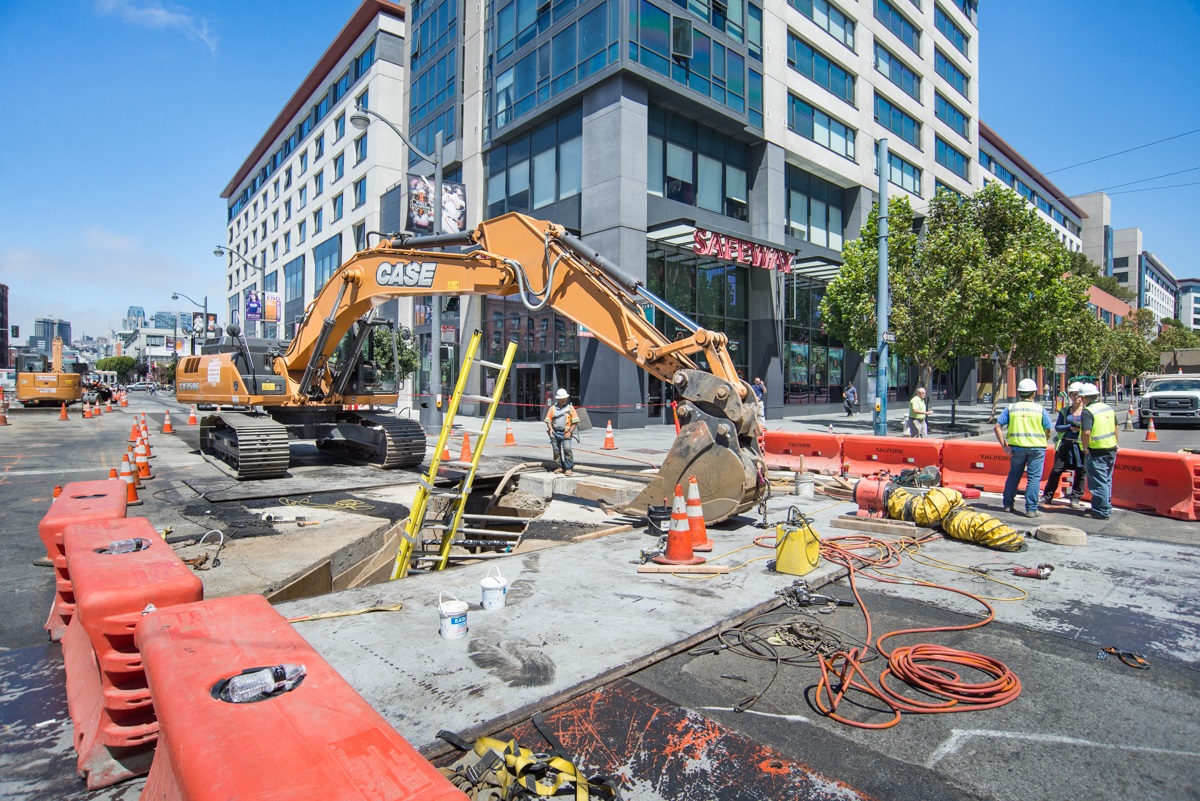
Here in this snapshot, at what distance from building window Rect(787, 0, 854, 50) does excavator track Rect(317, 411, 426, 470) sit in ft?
88.1

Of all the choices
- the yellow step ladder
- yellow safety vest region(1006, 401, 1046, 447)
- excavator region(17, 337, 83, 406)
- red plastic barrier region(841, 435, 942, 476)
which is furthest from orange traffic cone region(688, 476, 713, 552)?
excavator region(17, 337, 83, 406)

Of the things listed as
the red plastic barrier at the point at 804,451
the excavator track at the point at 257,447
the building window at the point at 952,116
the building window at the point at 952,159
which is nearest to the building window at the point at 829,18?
the building window at the point at 952,116

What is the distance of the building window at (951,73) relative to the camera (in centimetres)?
3984

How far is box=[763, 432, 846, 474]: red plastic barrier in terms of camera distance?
12188 mm

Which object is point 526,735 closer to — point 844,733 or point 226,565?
point 844,733

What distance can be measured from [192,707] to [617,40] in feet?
77.1

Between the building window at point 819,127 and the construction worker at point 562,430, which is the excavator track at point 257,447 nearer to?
the construction worker at point 562,430

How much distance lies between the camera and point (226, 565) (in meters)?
5.90

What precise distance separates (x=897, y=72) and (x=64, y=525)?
139 feet

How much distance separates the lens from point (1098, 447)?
27.4 feet

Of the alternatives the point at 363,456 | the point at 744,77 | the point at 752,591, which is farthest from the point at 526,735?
the point at 744,77

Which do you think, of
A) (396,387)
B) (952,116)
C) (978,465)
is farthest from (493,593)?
(952,116)

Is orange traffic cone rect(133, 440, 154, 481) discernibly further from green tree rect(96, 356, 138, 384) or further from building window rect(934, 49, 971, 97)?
green tree rect(96, 356, 138, 384)

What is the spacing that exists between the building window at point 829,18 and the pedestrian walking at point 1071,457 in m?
25.7
